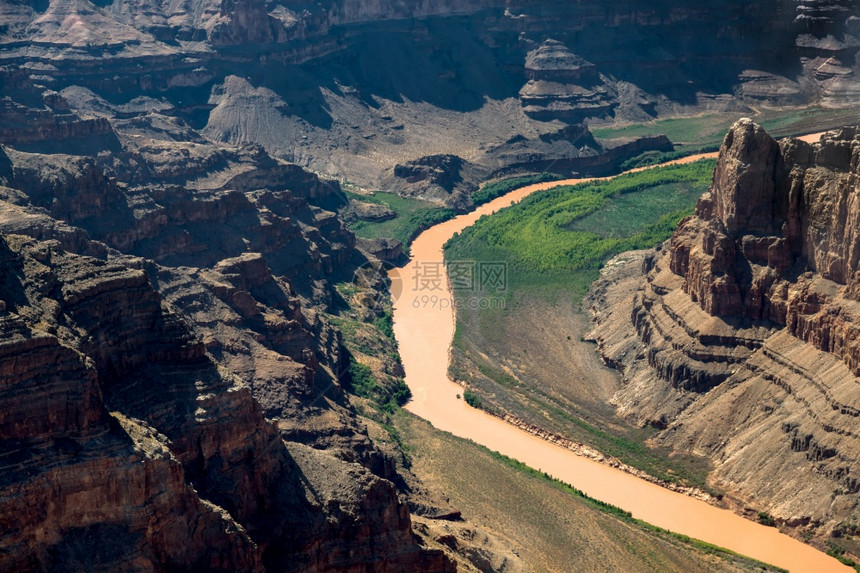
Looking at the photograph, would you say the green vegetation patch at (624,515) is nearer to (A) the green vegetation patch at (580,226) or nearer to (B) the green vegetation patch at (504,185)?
(A) the green vegetation patch at (580,226)

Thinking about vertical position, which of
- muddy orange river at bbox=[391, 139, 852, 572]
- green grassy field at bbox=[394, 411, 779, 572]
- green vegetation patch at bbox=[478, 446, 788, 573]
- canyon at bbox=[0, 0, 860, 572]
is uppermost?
canyon at bbox=[0, 0, 860, 572]

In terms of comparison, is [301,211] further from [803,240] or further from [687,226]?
[803,240]

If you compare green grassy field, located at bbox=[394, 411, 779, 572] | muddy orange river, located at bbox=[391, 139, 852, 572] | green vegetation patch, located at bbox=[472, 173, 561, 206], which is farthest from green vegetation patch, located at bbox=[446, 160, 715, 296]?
green grassy field, located at bbox=[394, 411, 779, 572]

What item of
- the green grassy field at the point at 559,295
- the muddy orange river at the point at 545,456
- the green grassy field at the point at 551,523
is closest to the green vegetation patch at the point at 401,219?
the green grassy field at the point at 559,295

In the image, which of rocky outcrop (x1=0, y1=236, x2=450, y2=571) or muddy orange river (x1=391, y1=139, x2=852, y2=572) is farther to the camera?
muddy orange river (x1=391, y1=139, x2=852, y2=572)

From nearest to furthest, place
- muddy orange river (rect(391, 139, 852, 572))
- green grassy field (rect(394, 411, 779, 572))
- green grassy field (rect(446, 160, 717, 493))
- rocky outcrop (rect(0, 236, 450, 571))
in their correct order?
rocky outcrop (rect(0, 236, 450, 571)), green grassy field (rect(394, 411, 779, 572)), muddy orange river (rect(391, 139, 852, 572)), green grassy field (rect(446, 160, 717, 493))

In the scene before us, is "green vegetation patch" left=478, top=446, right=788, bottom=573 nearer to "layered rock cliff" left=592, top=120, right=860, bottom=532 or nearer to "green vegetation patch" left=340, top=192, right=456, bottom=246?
"layered rock cliff" left=592, top=120, right=860, bottom=532

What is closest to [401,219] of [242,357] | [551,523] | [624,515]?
[242,357]

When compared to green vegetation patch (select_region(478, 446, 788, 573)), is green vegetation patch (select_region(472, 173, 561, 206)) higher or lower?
higher

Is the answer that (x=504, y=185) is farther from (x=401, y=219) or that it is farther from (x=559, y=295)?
(x=559, y=295)
